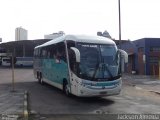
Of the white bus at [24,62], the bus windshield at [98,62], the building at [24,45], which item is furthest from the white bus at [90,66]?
the white bus at [24,62]

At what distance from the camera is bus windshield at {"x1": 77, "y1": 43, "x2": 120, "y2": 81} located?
17.9 meters

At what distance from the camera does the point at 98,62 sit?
715 inches

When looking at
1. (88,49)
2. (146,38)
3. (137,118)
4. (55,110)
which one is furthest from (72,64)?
(146,38)

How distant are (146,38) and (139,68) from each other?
4.40m

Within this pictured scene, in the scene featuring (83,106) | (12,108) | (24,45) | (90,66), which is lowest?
(83,106)

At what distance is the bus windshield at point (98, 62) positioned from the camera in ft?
58.9

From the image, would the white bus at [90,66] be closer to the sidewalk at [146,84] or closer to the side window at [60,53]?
the side window at [60,53]

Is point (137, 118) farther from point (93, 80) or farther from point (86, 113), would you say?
point (93, 80)

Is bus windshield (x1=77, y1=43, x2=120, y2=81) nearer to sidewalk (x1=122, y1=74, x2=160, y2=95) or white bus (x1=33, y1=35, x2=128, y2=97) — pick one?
white bus (x1=33, y1=35, x2=128, y2=97)

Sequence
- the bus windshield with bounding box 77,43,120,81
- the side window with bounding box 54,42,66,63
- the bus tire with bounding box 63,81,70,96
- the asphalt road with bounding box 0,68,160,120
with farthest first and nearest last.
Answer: the side window with bounding box 54,42,66,63, the bus tire with bounding box 63,81,70,96, the bus windshield with bounding box 77,43,120,81, the asphalt road with bounding box 0,68,160,120

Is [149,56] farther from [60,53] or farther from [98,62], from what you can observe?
[98,62]

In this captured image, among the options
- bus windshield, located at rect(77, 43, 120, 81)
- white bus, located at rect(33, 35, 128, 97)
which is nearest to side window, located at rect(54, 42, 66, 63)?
white bus, located at rect(33, 35, 128, 97)

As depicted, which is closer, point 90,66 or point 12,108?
point 12,108

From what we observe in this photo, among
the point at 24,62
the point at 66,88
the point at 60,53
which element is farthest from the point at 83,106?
the point at 24,62
